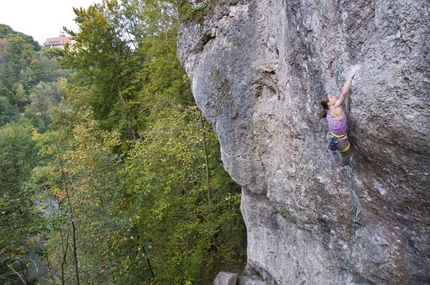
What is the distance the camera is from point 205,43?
22.9 feet

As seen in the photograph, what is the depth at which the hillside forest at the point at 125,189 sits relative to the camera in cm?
597

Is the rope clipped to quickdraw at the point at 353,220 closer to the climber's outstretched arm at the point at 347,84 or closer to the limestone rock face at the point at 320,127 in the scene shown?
the limestone rock face at the point at 320,127

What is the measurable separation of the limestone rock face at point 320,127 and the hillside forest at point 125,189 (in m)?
1.95

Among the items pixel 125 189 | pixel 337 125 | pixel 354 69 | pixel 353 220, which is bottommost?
pixel 125 189

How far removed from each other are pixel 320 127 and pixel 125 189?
801cm

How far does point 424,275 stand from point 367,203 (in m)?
1.27

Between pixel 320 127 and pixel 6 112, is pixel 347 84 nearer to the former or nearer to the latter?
pixel 320 127

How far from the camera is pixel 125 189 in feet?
34.1

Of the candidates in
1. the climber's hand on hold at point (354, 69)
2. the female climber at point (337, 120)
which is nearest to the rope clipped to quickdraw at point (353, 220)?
the female climber at point (337, 120)

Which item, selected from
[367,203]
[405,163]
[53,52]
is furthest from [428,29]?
[53,52]

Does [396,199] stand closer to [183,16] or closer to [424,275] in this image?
[424,275]

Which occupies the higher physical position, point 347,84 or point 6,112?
point 6,112

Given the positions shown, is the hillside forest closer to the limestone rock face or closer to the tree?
the tree

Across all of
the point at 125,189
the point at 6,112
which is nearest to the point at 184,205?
the point at 125,189
